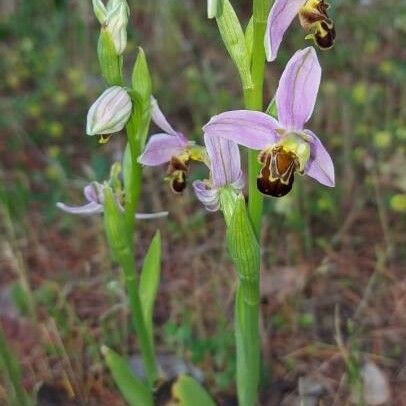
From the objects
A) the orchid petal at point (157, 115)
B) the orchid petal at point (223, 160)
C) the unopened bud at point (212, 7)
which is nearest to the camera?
the unopened bud at point (212, 7)

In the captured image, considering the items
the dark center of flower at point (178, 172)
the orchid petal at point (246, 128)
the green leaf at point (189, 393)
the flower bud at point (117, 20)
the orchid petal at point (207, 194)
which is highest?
the flower bud at point (117, 20)

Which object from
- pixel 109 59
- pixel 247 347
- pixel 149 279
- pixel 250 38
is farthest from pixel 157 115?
pixel 247 347

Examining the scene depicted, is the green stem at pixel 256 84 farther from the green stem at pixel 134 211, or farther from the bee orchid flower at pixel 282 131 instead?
the green stem at pixel 134 211

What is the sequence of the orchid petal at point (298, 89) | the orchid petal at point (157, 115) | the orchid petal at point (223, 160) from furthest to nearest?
the orchid petal at point (157, 115) < the orchid petal at point (223, 160) < the orchid petal at point (298, 89)

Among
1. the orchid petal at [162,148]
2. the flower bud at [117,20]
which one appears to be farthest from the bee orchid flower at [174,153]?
Result: the flower bud at [117,20]

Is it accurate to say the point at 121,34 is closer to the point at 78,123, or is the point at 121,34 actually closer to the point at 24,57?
the point at 78,123

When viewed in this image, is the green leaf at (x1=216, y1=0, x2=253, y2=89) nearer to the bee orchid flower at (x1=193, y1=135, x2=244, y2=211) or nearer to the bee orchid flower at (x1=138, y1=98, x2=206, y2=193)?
the bee orchid flower at (x1=193, y1=135, x2=244, y2=211)

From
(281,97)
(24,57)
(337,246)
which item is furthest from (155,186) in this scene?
(281,97)

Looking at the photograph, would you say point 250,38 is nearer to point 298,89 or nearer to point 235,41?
point 235,41
